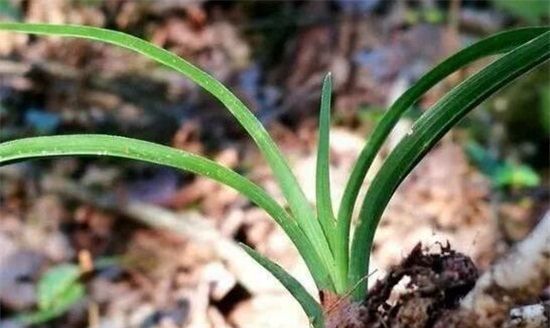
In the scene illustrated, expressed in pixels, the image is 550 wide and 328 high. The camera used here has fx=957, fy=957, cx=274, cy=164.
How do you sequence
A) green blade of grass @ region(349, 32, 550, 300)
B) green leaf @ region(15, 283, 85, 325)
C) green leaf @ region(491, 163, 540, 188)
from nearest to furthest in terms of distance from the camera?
green blade of grass @ region(349, 32, 550, 300) < green leaf @ region(15, 283, 85, 325) < green leaf @ region(491, 163, 540, 188)

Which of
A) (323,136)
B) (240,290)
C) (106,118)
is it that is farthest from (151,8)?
(323,136)

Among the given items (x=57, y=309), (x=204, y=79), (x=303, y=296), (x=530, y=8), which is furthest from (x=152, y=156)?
(x=530, y=8)

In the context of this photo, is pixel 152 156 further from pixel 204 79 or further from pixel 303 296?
pixel 303 296

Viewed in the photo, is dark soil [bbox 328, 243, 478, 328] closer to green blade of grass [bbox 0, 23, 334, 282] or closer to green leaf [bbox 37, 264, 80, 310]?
green blade of grass [bbox 0, 23, 334, 282]

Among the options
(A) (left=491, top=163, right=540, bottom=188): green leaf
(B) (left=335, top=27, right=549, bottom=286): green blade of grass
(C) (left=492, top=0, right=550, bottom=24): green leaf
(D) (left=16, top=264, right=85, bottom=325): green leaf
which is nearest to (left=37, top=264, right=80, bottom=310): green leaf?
(D) (left=16, top=264, right=85, bottom=325): green leaf

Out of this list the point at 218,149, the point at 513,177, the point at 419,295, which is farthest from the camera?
the point at 218,149

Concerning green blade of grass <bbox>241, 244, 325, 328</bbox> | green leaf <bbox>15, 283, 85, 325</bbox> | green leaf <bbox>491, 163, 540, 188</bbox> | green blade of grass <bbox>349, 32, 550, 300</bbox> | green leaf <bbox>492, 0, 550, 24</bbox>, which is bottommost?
green blade of grass <bbox>241, 244, 325, 328</bbox>

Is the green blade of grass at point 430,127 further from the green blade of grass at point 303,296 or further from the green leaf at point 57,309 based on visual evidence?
the green leaf at point 57,309
